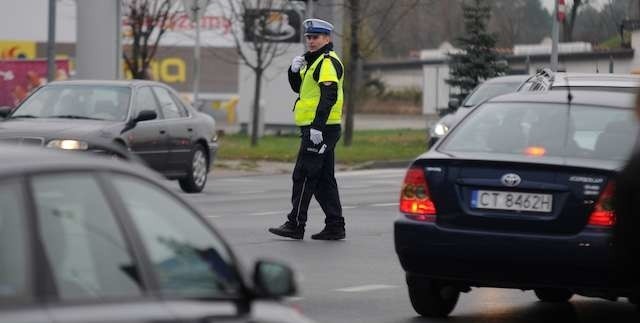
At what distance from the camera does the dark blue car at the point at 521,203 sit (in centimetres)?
883

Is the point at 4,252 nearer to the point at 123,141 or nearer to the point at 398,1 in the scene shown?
the point at 123,141

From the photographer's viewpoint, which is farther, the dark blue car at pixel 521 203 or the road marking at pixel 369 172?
the road marking at pixel 369 172

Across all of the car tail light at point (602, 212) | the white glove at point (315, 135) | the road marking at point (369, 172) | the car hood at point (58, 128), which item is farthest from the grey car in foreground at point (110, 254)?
the road marking at point (369, 172)

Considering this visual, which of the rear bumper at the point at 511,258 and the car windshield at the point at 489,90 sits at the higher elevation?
the car windshield at the point at 489,90

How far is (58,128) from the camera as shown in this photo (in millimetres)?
17312

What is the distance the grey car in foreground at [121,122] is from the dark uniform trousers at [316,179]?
345 cm

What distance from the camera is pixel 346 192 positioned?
21.7m

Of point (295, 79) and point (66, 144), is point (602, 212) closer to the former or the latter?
point (295, 79)

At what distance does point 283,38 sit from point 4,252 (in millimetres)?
35125

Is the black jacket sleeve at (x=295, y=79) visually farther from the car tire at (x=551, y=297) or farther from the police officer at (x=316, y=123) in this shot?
the car tire at (x=551, y=297)

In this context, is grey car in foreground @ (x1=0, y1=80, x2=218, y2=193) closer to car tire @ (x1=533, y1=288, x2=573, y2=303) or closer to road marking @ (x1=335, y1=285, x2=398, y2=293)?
road marking @ (x1=335, y1=285, x2=398, y2=293)

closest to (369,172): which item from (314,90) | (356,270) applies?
(314,90)

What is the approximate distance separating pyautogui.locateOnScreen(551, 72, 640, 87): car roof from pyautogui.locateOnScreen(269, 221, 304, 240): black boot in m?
3.56

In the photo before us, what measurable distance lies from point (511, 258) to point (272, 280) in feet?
12.9
